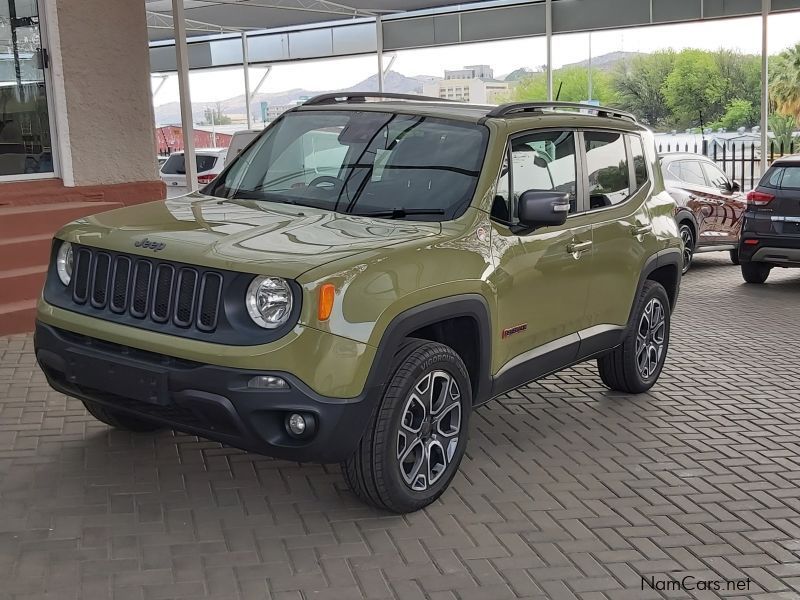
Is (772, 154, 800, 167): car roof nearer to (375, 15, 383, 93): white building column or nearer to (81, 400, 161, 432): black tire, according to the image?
→ (81, 400, 161, 432): black tire

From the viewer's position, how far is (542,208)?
4922 mm

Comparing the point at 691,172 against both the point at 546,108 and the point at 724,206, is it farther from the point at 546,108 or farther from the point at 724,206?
the point at 546,108

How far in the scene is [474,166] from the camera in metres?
5.02

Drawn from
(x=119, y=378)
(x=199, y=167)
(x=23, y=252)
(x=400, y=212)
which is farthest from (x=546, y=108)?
(x=199, y=167)

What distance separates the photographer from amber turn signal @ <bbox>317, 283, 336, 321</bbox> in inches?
156

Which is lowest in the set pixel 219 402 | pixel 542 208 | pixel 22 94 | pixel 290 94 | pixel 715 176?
pixel 219 402

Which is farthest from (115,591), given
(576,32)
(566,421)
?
(576,32)

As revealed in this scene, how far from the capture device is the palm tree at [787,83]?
36.1 metres

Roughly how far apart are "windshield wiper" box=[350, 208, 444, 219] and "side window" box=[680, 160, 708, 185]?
358 inches

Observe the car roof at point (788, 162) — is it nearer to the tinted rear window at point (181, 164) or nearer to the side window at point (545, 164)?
the side window at point (545, 164)

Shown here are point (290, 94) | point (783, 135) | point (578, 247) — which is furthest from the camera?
point (290, 94)

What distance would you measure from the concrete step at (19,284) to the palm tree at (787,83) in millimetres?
33685

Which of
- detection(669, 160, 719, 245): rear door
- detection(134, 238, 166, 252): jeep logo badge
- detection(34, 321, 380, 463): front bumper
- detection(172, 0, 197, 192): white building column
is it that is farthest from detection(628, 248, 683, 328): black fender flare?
detection(172, 0, 197, 192): white building column

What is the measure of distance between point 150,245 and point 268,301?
0.73m
